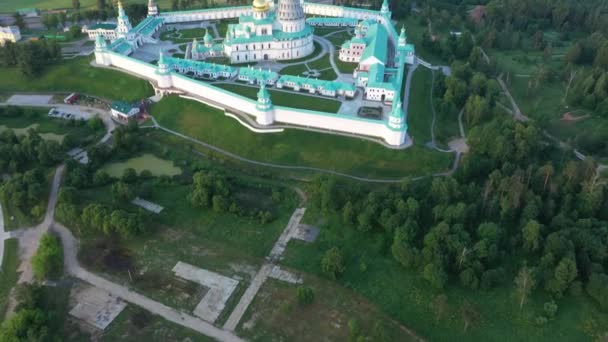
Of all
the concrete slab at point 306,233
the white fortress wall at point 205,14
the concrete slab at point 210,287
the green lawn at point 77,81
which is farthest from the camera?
the white fortress wall at point 205,14

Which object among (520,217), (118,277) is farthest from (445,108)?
(118,277)

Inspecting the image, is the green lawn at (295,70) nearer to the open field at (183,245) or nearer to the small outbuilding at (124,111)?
the small outbuilding at (124,111)

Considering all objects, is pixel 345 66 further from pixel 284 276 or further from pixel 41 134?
pixel 41 134

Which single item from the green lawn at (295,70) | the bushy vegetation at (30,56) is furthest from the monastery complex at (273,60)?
the bushy vegetation at (30,56)

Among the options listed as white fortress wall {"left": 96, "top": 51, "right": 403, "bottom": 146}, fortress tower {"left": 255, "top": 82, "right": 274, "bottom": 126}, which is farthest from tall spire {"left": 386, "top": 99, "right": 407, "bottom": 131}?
fortress tower {"left": 255, "top": 82, "right": 274, "bottom": 126}

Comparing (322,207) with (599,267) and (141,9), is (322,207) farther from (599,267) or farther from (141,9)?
(141,9)

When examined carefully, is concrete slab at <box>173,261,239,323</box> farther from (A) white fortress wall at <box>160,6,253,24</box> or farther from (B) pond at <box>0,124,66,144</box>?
(A) white fortress wall at <box>160,6,253,24</box>

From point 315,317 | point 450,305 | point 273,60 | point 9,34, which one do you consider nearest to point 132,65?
point 273,60
